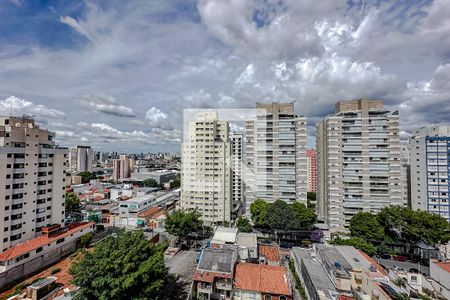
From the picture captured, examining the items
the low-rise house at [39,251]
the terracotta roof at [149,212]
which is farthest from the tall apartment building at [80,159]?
the low-rise house at [39,251]

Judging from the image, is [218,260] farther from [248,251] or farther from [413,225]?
[413,225]

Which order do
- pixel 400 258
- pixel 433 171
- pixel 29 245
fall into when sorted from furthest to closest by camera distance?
pixel 433 171 < pixel 400 258 < pixel 29 245

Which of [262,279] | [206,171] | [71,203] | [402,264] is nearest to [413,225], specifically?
[402,264]

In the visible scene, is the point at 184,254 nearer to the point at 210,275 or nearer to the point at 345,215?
the point at 210,275

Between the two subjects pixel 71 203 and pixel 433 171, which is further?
pixel 71 203

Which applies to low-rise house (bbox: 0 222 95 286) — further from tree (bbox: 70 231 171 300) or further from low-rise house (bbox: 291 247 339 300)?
low-rise house (bbox: 291 247 339 300)

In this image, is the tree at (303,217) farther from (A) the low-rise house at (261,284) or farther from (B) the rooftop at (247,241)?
(A) the low-rise house at (261,284)
